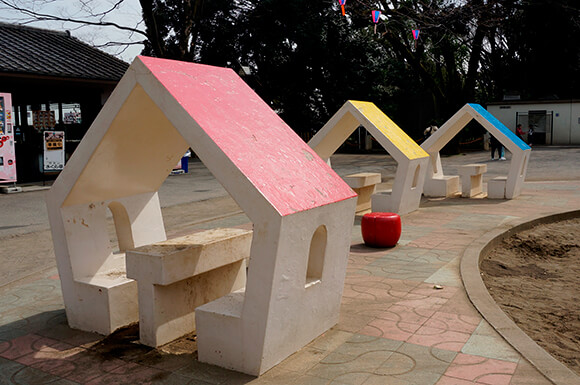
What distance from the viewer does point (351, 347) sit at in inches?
179

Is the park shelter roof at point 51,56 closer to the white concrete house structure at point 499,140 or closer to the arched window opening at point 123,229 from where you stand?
the white concrete house structure at point 499,140

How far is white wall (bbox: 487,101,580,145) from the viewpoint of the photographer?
31.0 metres

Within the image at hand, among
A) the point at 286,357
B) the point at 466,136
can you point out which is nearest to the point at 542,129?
the point at 466,136

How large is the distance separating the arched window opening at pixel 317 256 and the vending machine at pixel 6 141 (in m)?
13.9

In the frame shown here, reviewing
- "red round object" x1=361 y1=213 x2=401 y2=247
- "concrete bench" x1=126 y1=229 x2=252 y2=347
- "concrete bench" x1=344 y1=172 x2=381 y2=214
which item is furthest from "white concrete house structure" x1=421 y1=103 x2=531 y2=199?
"concrete bench" x1=126 y1=229 x2=252 y2=347

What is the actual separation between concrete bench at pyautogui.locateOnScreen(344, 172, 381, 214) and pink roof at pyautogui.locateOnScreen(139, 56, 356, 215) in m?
6.83

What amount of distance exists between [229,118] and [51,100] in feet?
57.2

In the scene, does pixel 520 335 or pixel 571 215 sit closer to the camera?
pixel 520 335

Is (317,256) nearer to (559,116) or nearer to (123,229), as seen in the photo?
(123,229)

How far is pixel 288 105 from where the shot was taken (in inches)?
1201

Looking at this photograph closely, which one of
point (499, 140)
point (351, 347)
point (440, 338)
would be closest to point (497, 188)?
point (499, 140)

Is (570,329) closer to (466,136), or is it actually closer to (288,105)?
(288,105)

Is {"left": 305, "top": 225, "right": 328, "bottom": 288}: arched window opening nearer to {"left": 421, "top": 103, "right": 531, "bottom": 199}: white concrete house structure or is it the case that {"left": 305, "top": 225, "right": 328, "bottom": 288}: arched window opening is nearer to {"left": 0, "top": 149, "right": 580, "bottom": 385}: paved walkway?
{"left": 0, "top": 149, "right": 580, "bottom": 385}: paved walkway

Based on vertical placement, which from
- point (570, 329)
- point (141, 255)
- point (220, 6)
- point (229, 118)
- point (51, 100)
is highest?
point (220, 6)
